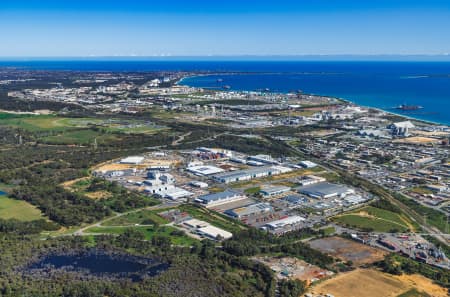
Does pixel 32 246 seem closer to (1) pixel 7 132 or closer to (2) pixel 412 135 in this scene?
(1) pixel 7 132

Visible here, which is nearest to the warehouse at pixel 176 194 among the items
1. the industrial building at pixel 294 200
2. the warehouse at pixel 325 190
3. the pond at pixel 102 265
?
the industrial building at pixel 294 200

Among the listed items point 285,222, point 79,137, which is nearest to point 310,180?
point 285,222

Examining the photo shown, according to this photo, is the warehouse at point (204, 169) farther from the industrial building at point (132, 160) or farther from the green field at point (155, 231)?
the green field at point (155, 231)

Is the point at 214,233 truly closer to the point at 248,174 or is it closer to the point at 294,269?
the point at 294,269

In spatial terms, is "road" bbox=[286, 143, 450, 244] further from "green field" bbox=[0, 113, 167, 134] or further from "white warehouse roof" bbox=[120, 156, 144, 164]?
"green field" bbox=[0, 113, 167, 134]

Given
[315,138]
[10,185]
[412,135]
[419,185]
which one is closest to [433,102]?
[412,135]
